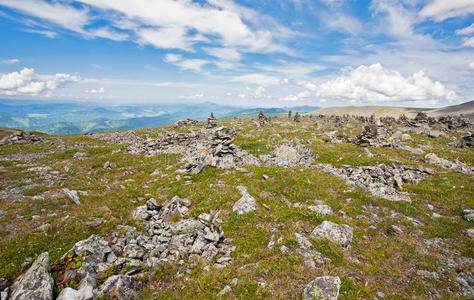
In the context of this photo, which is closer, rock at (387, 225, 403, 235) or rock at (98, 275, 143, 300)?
rock at (98, 275, 143, 300)

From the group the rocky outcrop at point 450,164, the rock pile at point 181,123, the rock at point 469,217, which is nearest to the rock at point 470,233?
the rock at point 469,217

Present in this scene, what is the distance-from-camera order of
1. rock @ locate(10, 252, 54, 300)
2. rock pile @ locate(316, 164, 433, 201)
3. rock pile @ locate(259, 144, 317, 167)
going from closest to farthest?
1. rock @ locate(10, 252, 54, 300)
2. rock pile @ locate(316, 164, 433, 201)
3. rock pile @ locate(259, 144, 317, 167)

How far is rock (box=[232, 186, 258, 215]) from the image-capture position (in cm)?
1502

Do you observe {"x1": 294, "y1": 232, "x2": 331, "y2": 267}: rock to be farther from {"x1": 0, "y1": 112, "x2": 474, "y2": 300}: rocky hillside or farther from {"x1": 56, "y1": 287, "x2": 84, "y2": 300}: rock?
{"x1": 56, "y1": 287, "x2": 84, "y2": 300}: rock

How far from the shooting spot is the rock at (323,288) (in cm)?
826

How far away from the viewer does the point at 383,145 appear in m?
31.0

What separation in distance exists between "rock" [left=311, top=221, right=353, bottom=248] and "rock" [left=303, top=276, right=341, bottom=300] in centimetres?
345

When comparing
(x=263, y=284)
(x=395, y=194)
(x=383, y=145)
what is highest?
(x=383, y=145)

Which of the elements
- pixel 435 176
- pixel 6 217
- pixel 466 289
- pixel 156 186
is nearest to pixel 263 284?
pixel 466 289

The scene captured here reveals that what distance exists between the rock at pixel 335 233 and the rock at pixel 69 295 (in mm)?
12657

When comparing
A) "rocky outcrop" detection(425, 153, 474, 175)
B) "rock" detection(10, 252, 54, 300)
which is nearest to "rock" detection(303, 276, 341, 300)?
"rock" detection(10, 252, 54, 300)

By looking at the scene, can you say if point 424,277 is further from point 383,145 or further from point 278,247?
point 383,145

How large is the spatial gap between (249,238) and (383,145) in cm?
3047

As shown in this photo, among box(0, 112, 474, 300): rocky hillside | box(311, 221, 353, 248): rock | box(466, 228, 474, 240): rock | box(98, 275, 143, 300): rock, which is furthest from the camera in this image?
box(311, 221, 353, 248): rock
